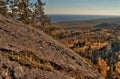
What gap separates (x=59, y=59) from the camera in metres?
21.8

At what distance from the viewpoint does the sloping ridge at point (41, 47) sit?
2020 cm

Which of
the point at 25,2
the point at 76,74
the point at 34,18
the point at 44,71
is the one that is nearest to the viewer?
the point at 44,71

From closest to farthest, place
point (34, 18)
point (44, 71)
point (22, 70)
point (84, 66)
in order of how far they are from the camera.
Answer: point (22, 70) → point (44, 71) → point (84, 66) → point (34, 18)

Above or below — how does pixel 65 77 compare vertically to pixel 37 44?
below

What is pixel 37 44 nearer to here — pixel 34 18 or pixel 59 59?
pixel 59 59

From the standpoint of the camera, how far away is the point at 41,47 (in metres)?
22.5

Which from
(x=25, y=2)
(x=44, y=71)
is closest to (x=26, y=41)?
(x=44, y=71)

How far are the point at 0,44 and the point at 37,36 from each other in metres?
5.85

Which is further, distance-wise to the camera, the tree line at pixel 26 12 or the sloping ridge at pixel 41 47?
the tree line at pixel 26 12

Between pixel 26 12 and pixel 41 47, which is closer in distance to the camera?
pixel 41 47

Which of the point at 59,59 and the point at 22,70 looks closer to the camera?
the point at 22,70

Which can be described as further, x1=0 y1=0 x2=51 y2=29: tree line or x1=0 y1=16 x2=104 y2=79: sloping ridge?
x1=0 y1=0 x2=51 y2=29: tree line

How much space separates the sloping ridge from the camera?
20203 mm

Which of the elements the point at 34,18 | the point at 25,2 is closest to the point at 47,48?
the point at 25,2
